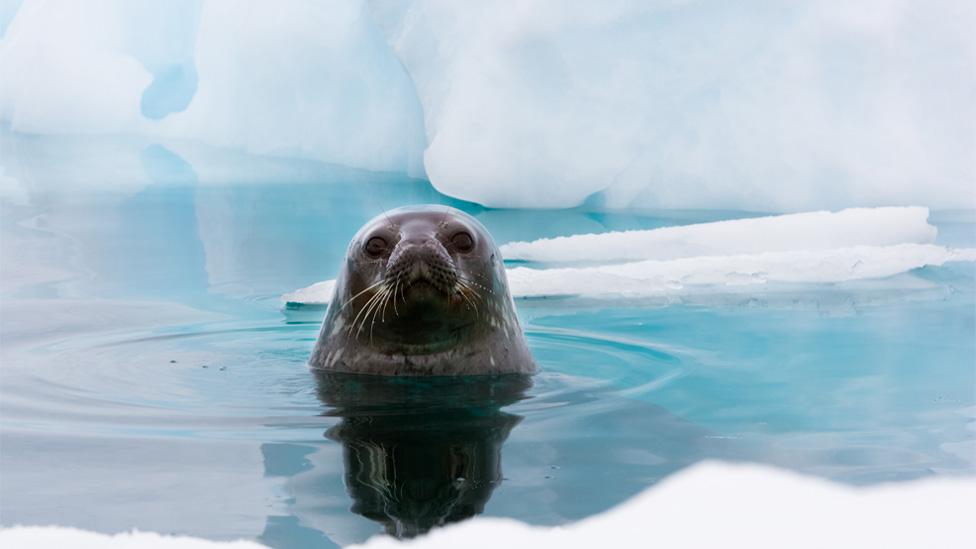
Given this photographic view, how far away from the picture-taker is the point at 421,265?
151 inches

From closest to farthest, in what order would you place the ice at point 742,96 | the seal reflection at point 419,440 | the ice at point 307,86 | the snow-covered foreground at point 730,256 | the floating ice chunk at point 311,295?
1. the seal reflection at point 419,440
2. the floating ice chunk at point 311,295
3. the snow-covered foreground at point 730,256
4. the ice at point 742,96
5. the ice at point 307,86

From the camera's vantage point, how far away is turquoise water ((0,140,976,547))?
263 centimetres

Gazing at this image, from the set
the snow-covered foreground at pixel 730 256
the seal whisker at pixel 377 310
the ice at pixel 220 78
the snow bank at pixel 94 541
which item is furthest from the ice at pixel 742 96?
the snow bank at pixel 94 541

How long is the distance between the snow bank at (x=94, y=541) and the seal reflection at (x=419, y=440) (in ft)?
1.04

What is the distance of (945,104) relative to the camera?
1014cm

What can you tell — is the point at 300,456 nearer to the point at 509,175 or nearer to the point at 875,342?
Answer: the point at 875,342

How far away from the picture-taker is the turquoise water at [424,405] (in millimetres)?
2631

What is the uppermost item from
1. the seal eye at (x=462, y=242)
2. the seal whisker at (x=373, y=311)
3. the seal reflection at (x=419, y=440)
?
the seal eye at (x=462, y=242)

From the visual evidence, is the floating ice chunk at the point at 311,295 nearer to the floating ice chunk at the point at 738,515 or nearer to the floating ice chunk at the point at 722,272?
the floating ice chunk at the point at 722,272

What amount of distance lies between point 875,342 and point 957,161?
18.5 ft

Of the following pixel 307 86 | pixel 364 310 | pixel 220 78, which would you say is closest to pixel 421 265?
pixel 364 310

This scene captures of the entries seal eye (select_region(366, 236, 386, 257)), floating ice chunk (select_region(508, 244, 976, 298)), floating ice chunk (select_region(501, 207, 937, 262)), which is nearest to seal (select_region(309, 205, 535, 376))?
seal eye (select_region(366, 236, 386, 257))

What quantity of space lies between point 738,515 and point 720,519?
6 cm

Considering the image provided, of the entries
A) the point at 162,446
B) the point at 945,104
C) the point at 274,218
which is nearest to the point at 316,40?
the point at 274,218
